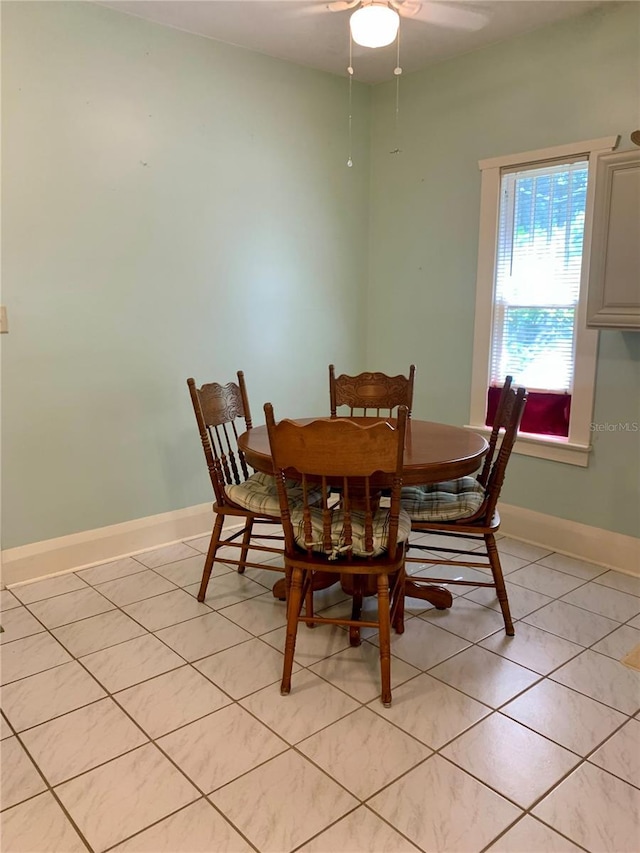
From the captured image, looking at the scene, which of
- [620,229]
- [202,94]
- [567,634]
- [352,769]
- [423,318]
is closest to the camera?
[352,769]

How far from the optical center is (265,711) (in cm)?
201

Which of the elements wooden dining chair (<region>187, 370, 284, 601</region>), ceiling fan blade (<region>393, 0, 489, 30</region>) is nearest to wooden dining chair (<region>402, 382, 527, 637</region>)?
wooden dining chair (<region>187, 370, 284, 601</region>)

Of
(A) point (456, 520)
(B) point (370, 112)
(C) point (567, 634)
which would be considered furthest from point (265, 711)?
(B) point (370, 112)

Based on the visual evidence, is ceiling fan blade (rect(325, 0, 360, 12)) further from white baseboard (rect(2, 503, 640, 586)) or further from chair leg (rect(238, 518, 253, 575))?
white baseboard (rect(2, 503, 640, 586))

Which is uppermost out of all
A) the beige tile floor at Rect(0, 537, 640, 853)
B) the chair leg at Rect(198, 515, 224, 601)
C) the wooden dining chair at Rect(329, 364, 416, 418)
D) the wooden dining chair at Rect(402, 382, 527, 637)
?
the wooden dining chair at Rect(329, 364, 416, 418)

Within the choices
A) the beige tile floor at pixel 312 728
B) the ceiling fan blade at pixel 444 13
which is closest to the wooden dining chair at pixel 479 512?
the beige tile floor at pixel 312 728

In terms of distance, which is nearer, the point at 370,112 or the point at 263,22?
the point at 263,22

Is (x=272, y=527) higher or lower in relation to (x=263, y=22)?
lower

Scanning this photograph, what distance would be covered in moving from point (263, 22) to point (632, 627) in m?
3.19

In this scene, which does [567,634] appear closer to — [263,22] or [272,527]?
[272,527]

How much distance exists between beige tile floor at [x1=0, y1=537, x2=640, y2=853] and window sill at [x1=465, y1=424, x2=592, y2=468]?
0.69m

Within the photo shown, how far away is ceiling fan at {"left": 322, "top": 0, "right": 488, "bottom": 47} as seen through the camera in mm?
2619

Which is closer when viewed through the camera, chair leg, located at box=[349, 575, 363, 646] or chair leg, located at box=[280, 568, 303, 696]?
chair leg, located at box=[280, 568, 303, 696]

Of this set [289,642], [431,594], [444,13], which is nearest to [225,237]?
[444,13]
